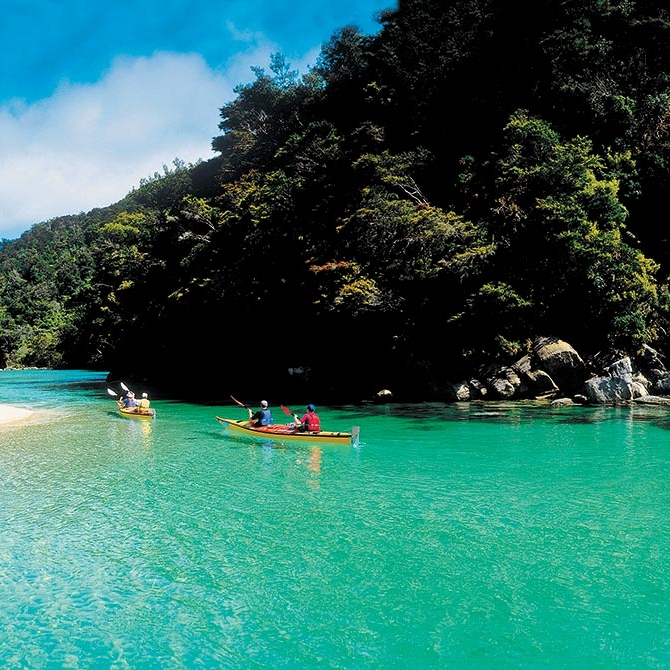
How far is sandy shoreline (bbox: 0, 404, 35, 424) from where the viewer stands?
2445 centimetres

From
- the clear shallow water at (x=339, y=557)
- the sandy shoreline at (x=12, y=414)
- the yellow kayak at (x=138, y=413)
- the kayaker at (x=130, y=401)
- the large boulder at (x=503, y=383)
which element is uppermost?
the large boulder at (x=503, y=383)

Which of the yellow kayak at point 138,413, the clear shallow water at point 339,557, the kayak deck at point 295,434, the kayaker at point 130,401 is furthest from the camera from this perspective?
the kayaker at point 130,401

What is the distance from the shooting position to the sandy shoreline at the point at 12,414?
2445cm

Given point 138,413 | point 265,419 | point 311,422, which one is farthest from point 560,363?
point 138,413

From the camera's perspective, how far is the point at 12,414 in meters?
25.7

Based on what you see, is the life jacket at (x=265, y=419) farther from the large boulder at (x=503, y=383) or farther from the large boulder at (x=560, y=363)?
the large boulder at (x=560, y=363)

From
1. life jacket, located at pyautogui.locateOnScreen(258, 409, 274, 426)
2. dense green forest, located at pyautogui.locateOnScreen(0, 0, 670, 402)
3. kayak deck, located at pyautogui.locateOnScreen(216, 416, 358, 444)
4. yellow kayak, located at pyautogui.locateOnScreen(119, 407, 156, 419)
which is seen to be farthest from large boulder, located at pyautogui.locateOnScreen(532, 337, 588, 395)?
yellow kayak, located at pyautogui.locateOnScreen(119, 407, 156, 419)

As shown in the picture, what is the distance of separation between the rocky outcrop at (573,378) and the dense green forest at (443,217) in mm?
818

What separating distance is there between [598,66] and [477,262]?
1206 centimetres

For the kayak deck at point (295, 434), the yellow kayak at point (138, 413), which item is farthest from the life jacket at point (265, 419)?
the yellow kayak at point (138, 413)

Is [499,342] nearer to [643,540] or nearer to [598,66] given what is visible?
[598,66]

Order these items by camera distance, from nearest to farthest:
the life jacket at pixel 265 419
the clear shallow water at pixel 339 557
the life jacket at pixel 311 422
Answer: the clear shallow water at pixel 339 557 < the life jacket at pixel 311 422 < the life jacket at pixel 265 419

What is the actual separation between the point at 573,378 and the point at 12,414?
989 inches

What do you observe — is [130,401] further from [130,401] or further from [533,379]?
[533,379]
